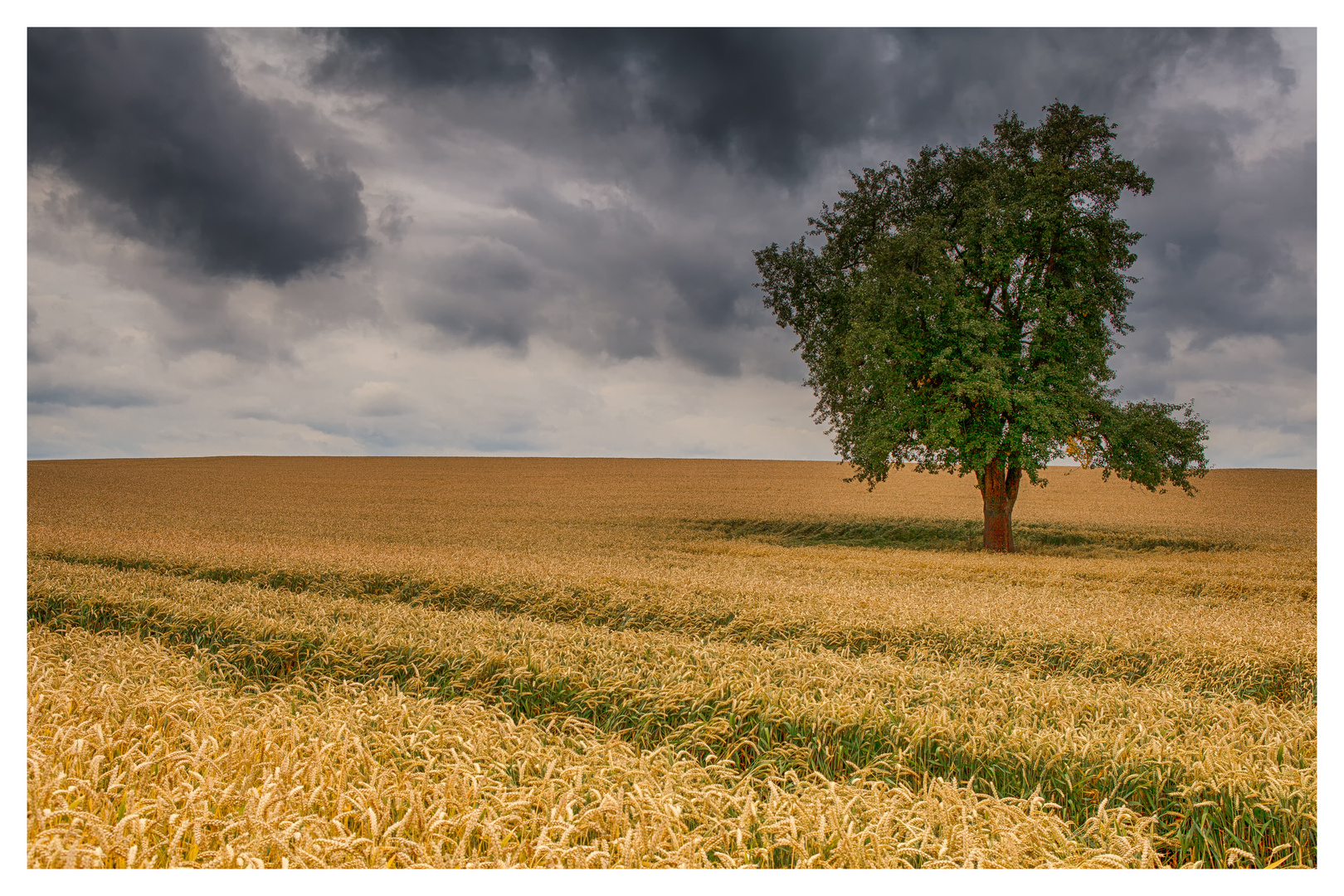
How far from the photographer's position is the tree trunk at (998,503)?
19.3m

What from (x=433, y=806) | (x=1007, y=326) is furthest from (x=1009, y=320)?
(x=433, y=806)

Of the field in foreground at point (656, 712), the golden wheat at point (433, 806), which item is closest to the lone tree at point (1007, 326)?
the field in foreground at point (656, 712)

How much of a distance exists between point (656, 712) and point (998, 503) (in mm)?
17876

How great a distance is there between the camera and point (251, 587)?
31.3 feet

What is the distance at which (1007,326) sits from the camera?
17250 mm

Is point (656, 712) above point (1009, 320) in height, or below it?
below

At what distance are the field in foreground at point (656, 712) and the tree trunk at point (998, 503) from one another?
521 centimetres

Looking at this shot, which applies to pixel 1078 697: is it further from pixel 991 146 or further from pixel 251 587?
pixel 991 146

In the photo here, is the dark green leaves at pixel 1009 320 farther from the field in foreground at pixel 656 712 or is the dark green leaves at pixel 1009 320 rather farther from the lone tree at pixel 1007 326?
the field in foreground at pixel 656 712

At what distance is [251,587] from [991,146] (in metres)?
21.8

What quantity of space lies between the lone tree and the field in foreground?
450 cm

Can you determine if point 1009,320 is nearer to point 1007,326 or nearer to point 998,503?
point 1007,326
